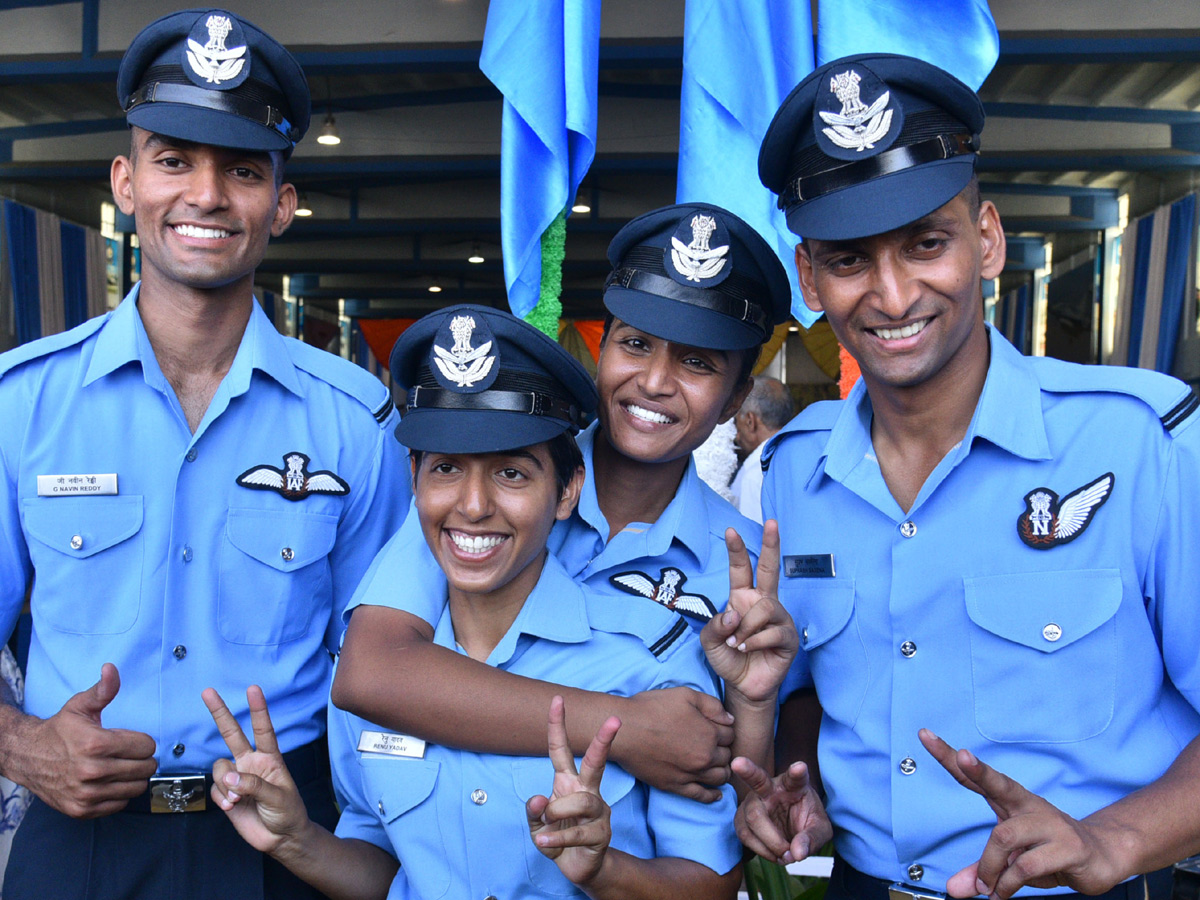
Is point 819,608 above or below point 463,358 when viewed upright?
below

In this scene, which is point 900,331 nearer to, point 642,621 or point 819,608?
point 819,608

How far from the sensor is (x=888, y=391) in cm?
157

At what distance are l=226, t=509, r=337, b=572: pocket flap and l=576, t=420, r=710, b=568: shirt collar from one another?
0.48 meters

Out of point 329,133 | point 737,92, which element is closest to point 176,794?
point 737,92

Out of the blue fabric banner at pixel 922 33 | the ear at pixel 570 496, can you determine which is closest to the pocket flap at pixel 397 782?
the ear at pixel 570 496

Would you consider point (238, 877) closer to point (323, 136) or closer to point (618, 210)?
point (323, 136)

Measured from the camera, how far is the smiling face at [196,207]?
5.90 ft

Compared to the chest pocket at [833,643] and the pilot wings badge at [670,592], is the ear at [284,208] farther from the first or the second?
the chest pocket at [833,643]

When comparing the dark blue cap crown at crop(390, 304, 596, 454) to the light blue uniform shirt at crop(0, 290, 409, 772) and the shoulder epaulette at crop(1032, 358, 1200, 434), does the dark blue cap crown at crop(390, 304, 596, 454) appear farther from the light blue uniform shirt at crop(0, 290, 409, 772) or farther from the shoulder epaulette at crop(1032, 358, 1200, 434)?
the shoulder epaulette at crop(1032, 358, 1200, 434)

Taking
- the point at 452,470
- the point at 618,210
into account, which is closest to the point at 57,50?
the point at 618,210

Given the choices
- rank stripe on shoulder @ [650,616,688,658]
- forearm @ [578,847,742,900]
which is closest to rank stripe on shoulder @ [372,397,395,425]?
rank stripe on shoulder @ [650,616,688,658]

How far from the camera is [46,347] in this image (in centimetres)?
184

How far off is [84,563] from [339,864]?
0.67 metres

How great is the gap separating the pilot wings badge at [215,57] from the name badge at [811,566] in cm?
123
